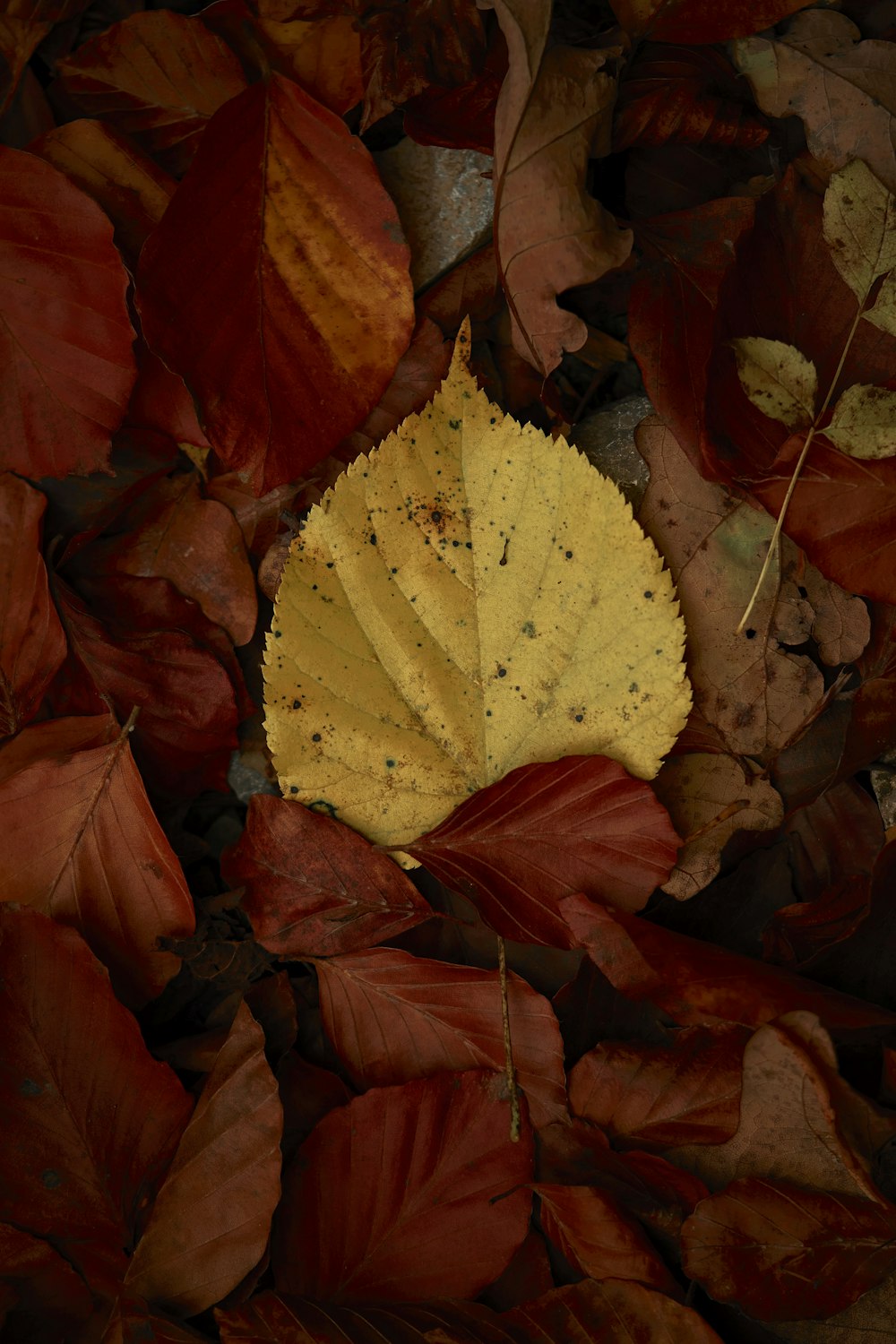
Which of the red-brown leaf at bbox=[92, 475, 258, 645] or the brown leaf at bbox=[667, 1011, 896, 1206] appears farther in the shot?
the red-brown leaf at bbox=[92, 475, 258, 645]

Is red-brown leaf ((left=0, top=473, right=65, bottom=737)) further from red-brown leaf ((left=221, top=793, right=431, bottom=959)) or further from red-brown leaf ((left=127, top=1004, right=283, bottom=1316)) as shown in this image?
red-brown leaf ((left=127, top=1004, right=283, bottom=1316))

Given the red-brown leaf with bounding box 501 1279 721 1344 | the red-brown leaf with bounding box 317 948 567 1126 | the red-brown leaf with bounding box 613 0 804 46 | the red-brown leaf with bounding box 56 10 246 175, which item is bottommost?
the red-brown leaf with bounding box 501 1279 721 1344

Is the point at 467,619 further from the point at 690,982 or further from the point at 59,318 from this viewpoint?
the point at 59,318

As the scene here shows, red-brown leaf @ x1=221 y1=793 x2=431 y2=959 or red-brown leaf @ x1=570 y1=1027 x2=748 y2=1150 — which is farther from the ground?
red-brown leaf @ x1=221 y1=793 x2=431 y2=959

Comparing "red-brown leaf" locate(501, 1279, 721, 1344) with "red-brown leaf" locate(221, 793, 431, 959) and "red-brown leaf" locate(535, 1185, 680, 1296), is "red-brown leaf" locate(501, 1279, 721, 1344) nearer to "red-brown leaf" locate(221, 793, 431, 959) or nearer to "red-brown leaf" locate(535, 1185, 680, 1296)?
"red-brown leaf" locate(535, 1185, 680, 1296)

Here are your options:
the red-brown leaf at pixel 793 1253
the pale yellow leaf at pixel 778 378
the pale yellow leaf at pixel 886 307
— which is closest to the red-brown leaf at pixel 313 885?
the red-brown leaf at pixel 793 1253

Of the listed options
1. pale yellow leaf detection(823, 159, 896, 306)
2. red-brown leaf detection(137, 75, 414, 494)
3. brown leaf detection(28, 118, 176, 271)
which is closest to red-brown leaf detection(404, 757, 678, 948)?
red-brown leaf detection(137, 75, 414, 494)
